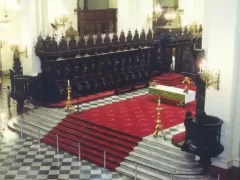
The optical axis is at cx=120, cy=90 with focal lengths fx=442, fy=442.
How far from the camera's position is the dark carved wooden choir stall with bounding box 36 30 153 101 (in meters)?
16.1

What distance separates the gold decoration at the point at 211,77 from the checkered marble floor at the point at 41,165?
3.28 metres

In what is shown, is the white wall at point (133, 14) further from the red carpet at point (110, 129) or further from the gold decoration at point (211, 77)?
the gold decoration at point (211, 77)

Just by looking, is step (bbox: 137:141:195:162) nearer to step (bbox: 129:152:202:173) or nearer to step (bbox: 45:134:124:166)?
step (bbox: 129:152:202:173)

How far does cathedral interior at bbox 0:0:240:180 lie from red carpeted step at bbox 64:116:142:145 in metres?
0.03

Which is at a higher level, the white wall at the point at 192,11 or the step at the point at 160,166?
the white wall at the point at 192,11

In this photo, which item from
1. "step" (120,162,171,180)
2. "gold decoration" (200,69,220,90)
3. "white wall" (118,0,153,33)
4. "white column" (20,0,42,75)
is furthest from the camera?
"white wall" (118,0,153,33)

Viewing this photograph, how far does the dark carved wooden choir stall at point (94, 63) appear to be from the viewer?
16.1 m

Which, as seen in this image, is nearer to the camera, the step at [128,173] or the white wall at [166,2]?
the step at [128,173]

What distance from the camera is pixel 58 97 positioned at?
16.2 metres

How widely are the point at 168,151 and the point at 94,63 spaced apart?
22.4 feet

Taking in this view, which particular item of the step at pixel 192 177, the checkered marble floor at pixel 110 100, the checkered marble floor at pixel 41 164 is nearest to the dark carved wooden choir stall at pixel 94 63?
the checkered marble floor at pixel 110 100

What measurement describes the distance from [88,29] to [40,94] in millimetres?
6102

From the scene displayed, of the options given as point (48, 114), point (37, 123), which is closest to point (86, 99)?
point (48, 114)

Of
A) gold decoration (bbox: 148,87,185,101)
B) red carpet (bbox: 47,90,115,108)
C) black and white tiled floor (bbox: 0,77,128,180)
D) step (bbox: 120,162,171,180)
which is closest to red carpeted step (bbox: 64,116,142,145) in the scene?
step (bbox: 120,162,171,180)
